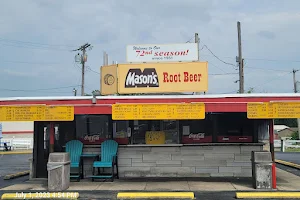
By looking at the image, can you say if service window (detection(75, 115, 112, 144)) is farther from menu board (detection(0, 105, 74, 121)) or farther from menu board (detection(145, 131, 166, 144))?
menu board (detection(0, 105, 74, 121))

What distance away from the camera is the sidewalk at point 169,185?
1069cm

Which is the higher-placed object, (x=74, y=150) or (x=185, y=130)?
(x=185, y=130)

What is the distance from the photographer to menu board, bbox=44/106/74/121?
11000mm

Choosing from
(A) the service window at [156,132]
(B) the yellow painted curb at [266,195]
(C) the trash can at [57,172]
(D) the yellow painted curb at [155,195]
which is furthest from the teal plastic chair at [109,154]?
(B) the yellow painted curb at [266,195]

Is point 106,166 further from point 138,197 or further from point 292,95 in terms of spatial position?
point 292,95

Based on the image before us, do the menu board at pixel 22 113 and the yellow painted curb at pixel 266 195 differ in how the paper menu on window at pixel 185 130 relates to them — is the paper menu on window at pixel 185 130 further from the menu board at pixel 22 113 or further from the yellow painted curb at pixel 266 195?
the menu board at pixel 22 113

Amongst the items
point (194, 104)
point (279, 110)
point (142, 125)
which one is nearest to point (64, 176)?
Result: point (142, 125)

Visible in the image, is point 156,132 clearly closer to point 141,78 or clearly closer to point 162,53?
point 141,78

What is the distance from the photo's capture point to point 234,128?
12.7 m

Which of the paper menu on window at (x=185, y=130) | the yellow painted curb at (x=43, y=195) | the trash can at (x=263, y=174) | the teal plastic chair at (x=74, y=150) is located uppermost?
the paper menu on window at (x=185, y=130)

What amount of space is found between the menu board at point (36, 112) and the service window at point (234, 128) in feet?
17.3

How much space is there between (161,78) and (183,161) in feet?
9.90

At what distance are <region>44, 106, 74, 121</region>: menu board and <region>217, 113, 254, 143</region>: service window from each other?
5223 millimetres

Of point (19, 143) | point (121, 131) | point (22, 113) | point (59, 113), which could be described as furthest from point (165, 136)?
point (19, 143)
